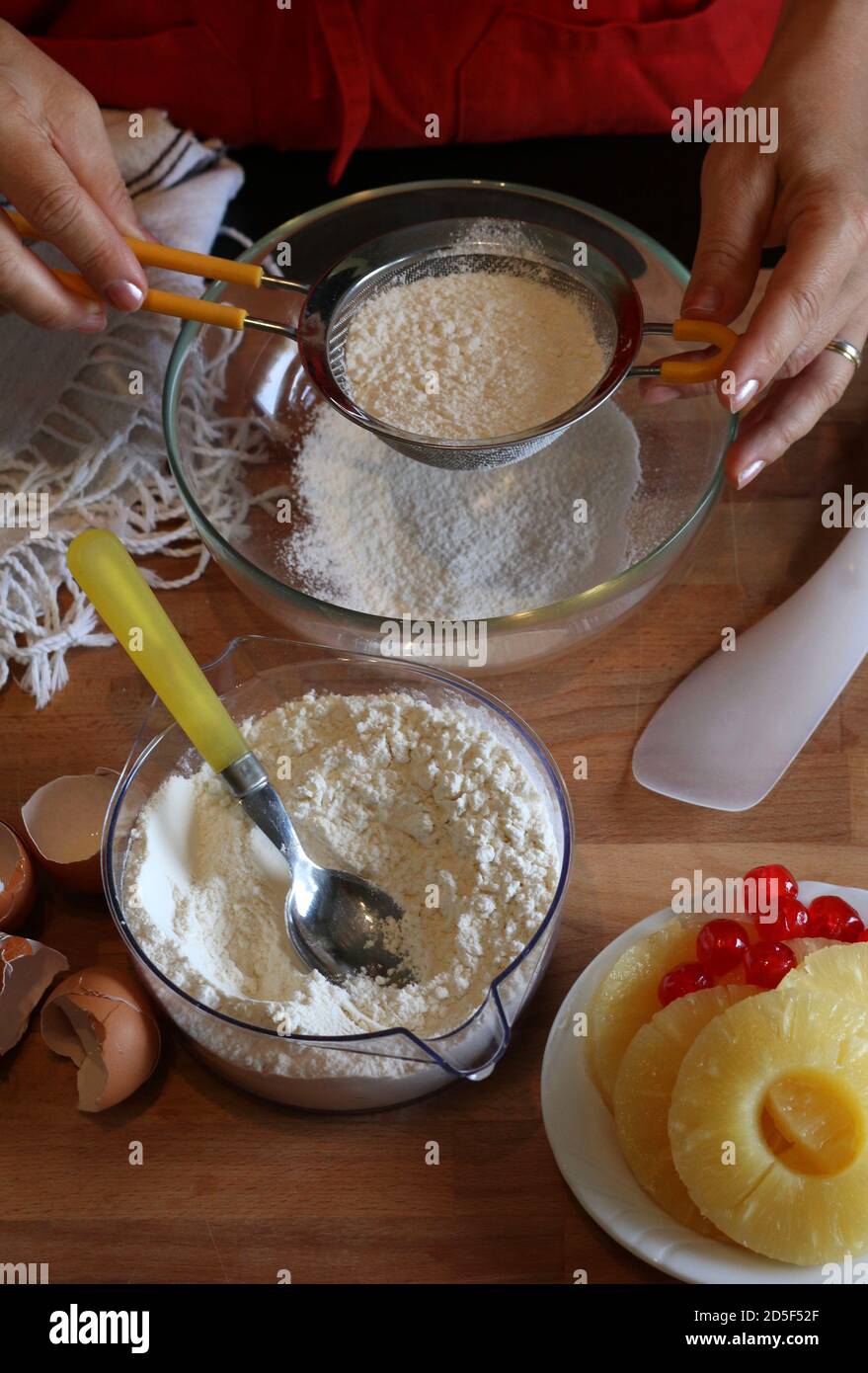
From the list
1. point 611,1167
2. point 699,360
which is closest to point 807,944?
point 611,1167

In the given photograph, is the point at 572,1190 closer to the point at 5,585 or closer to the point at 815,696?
the point at 815,696

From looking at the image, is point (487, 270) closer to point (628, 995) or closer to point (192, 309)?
point (192, 309)

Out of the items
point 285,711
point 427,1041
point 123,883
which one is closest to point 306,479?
point 285,711

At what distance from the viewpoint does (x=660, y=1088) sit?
2.33 ft

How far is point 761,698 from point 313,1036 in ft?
1.38

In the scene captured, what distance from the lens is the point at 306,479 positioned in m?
1.04

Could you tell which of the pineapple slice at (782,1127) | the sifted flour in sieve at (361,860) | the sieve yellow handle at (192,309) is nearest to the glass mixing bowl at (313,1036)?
the sifted flour in sieve at (361,860)

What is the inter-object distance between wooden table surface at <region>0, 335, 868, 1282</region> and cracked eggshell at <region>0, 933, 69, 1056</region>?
2cm

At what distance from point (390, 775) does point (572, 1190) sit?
276 mm

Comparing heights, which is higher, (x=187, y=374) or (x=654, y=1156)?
(x=187, y=374)

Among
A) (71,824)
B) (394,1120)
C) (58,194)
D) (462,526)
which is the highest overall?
(58,194)

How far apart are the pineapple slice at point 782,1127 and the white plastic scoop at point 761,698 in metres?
0.25

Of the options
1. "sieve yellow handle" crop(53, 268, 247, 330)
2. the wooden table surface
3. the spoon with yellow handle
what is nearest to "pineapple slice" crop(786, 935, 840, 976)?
the wooden table surface

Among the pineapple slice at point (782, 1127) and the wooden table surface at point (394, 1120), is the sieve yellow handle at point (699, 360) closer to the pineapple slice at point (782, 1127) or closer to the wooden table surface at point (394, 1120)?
the wooden table surface at point (394, 1120)
